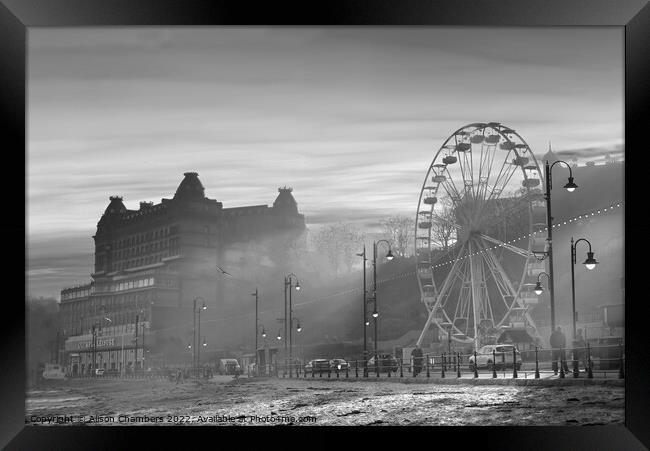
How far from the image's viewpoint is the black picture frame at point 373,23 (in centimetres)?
1246

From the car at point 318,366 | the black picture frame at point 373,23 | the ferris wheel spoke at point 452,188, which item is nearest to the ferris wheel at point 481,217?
the ferris wheel spoke at point 452,188

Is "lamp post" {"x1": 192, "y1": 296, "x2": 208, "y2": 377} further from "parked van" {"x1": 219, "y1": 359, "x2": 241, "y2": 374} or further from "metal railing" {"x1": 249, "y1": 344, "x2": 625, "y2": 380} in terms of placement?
"metal railing" {"x1": 249, "y1": 344, "x2": 625, "y2": 380}

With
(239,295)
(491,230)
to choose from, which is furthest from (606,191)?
(239,295)

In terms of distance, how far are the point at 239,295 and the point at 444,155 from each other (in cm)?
894

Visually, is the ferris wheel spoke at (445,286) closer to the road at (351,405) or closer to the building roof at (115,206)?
the road at (351,405)

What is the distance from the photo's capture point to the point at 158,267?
97.0 ft

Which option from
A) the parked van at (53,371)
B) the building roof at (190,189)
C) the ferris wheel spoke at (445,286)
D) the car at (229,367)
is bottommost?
the car at (229,367)

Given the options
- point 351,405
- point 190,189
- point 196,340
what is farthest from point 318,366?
point 351,405

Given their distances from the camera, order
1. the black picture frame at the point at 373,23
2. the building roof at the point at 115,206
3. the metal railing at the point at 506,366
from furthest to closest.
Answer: the building roof at the point at 115,206, the metal railing at the point at 506,366, the black picture frame at the point at 373,23

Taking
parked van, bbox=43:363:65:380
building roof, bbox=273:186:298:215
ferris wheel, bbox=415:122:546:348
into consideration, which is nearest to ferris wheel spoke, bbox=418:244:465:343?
ferris wheel, bbox=415:122:546:348

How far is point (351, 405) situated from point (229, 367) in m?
14.6

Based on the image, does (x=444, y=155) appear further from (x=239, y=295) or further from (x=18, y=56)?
(x=18, y=56)

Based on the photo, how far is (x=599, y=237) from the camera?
185 ft

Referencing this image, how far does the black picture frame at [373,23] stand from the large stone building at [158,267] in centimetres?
824
